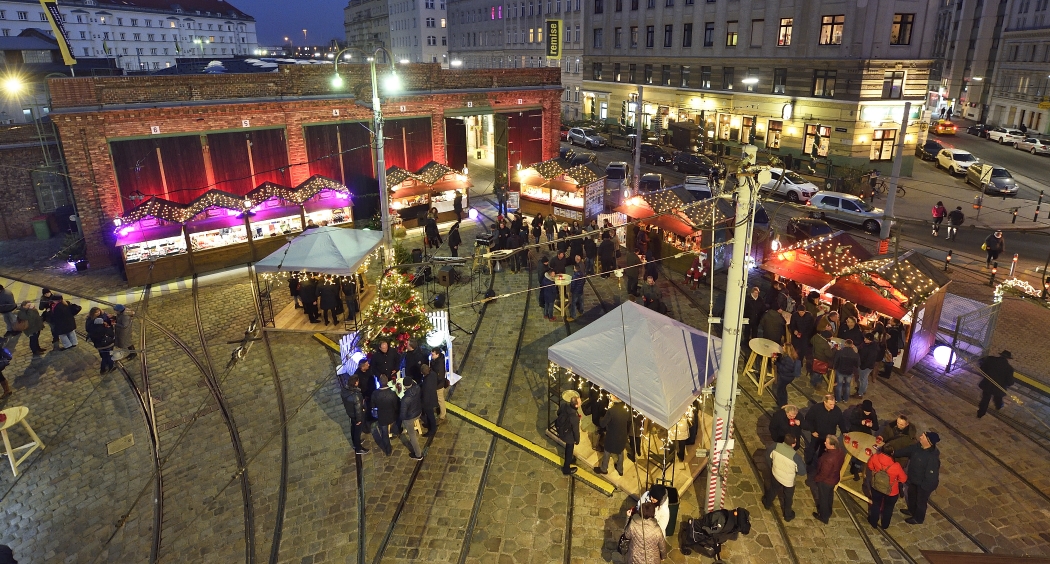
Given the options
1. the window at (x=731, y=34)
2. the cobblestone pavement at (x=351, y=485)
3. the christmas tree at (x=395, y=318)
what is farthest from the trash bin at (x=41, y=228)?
the window at (x=731, y=34)

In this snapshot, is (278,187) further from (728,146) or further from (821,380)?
(728,146)

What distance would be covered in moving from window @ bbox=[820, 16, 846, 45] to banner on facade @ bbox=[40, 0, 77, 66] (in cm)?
3980

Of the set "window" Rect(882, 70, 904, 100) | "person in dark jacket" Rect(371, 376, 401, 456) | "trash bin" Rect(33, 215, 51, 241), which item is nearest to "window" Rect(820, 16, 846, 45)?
"window" Rect(882, 70, 904, 100)

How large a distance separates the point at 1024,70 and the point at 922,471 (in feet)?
206

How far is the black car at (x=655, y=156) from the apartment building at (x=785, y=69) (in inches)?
242

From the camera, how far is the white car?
37125 millimetres

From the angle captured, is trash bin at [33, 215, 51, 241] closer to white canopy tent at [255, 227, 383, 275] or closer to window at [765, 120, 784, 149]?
white canopy tent at [255, 227, 383, 275]

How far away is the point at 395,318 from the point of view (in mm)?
12242

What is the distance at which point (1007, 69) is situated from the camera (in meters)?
56.5

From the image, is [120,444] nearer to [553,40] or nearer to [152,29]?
[553,40]

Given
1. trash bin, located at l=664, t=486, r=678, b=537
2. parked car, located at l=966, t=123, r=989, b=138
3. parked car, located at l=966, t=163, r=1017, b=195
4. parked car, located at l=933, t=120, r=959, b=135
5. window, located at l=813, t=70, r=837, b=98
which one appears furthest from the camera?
parked car, located at l=933, t=120, r=959, b=135

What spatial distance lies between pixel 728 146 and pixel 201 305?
130 feet

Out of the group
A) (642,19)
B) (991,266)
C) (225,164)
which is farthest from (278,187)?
(642,19)

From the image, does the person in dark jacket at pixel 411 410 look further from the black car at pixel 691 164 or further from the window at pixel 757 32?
the window at pixel 757 32
